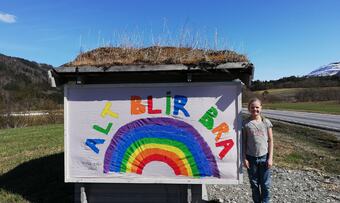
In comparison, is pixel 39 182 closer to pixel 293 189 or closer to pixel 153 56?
pixel 153 56

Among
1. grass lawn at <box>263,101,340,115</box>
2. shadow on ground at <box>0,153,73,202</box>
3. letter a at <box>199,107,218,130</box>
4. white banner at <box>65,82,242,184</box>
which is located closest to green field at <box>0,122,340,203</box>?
shadow on ground at <box>0,153,73,202</box>

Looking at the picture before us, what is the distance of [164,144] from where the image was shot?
250 inches

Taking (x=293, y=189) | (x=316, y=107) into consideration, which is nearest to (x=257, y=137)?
(x=293, y=189)

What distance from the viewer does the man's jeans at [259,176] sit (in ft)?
19.9

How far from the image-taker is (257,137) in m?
6.02

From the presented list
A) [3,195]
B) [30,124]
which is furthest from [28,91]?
[3,195]

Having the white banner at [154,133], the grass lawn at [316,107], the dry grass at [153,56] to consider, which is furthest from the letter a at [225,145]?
the grass lawn at [316,107]

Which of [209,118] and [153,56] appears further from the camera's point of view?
[153,56]

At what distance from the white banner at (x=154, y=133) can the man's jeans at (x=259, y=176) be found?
0.22m

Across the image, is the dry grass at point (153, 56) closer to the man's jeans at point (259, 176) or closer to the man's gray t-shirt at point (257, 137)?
the man's gray t-shirt at point (257, 137)

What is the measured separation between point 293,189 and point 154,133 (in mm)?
3657

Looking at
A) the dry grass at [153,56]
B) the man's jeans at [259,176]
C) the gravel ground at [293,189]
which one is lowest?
the gravel ground at [293,189]

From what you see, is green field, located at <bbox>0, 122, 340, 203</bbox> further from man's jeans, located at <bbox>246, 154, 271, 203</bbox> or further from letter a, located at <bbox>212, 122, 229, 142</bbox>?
man's jeans, located at <bbox>246, 154, 271, 203</bbox>

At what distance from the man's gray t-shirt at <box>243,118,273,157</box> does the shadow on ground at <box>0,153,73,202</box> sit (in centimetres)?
355
